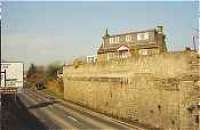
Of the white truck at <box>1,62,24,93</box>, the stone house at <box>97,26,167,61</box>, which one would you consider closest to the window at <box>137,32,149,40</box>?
the stone house at <box>97,26,167,61</box>

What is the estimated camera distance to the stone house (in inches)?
2117

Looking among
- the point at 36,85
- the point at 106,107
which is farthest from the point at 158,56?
the point at 36,85

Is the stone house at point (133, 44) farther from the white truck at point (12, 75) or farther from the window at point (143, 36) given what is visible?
the white truck at point (12, 75)

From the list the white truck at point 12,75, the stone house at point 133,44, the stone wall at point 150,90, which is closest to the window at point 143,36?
the stone house at point 133,44

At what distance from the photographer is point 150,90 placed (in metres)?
27.6

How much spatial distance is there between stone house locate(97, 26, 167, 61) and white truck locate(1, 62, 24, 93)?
22.2m

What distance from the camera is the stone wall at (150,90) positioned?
923 inches

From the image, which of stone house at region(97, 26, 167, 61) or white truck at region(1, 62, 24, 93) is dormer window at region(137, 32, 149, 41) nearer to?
stone house at region(97, 26, 167, 61)

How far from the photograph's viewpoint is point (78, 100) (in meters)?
48.1

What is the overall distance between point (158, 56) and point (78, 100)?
76.8 ft

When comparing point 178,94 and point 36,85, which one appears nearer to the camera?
point 178,94

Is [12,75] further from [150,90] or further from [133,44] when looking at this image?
[133,44]

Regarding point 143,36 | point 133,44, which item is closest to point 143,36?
point 143,36

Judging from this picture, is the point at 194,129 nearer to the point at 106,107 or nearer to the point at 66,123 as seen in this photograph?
the point at 66,123
